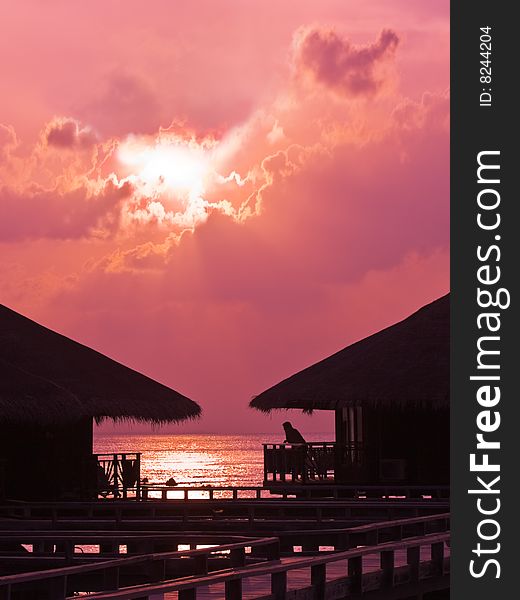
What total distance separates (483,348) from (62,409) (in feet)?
38.9

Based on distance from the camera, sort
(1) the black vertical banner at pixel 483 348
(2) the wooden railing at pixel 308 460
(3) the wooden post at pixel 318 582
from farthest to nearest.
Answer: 1. (2) the wooden railing at pixel 308 460
2. (1) the black vertical banner at pixel 483 348
3. (3) the wooden post at pixel 318 582

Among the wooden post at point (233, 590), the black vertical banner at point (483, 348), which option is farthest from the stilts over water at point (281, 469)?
the wooden post at point (233, 590)

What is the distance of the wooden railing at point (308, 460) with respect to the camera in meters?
34.4

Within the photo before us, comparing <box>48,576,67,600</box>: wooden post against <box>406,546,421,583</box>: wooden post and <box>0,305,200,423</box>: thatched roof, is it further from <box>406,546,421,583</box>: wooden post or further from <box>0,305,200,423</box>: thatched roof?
<box>0,305,200,423</box>: thatched roof

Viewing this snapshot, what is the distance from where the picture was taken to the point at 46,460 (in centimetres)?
3120

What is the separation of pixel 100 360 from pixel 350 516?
1022 cm

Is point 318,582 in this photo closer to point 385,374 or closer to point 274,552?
point 274,552

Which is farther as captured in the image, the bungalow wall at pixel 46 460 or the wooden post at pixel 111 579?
the bungalow wall at pixel 46 460

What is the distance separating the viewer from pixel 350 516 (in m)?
25.5

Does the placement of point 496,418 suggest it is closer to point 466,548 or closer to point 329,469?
point 466,548

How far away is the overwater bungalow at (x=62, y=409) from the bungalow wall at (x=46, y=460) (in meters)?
0.02

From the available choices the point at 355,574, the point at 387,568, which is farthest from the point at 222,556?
the point at 355,574

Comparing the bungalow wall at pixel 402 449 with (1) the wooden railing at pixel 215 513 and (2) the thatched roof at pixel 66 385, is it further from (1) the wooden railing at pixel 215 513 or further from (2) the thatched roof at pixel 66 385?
(1) the wooden railing at pixel 215 513

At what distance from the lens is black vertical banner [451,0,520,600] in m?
19.3
